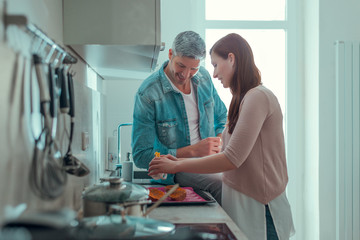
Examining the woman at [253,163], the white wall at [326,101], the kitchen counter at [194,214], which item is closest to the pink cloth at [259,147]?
the woman at [253,163]

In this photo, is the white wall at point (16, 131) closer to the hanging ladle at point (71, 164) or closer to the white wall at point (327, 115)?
the hanging ladle at point (71, 164)

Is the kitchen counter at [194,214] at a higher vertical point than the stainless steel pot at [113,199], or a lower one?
lower

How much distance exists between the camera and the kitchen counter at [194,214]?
4.08ft

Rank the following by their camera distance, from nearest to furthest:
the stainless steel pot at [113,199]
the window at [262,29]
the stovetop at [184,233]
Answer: the stovetop at [184,233]
the stainless steel pot at [113,199]
the window at [262,29]

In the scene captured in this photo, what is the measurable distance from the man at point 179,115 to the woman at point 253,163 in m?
0.27

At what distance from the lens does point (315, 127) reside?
298 centimetres

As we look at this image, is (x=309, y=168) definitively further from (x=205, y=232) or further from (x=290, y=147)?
(x=205, y=232)

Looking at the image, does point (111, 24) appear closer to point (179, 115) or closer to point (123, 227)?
point (179, 115)

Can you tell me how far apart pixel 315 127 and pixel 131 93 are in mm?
1432

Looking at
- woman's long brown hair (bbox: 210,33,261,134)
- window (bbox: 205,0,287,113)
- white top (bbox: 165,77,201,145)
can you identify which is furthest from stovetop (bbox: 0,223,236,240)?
window (bbox: 205,0,287,113)

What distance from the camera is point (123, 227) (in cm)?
78

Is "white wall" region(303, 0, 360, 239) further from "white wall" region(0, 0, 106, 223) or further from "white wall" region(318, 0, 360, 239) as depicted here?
"white wall" region(0, 0, 106, 223)

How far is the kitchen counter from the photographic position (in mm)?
1244

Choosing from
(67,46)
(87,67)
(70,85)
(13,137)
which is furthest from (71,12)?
(13,137)
